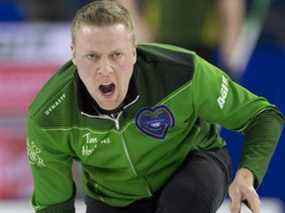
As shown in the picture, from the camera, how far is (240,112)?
2734 millimetres

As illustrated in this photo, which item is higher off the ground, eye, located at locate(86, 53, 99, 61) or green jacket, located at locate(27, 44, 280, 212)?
eye, located at locate(86, 53, 99, 61)

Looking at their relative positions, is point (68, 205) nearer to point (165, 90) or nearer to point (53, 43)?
point (165, 90)

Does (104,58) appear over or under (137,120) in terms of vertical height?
over

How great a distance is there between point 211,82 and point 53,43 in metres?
2.18

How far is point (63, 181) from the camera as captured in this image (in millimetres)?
2820

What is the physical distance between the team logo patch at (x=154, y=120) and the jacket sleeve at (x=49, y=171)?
248mm

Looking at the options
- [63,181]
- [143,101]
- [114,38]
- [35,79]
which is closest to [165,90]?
[143,101]

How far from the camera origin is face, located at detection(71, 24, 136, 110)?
102 inches

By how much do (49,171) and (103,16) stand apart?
0.51 meters

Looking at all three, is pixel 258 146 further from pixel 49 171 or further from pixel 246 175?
pixel 49 171

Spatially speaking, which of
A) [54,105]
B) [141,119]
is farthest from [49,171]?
[141,119]

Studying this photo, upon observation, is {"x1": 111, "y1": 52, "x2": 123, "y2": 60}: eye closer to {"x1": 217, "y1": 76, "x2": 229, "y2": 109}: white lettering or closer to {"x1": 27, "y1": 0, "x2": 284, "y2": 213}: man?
{"x1": 27, "y1": 0, "x2": 284, "y2": 213}: man

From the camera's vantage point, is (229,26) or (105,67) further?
(229,26)

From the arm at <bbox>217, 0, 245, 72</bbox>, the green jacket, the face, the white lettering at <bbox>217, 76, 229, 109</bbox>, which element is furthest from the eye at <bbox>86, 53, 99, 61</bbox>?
the arm at <bbox>217, 0, 245, 72</bbox>
